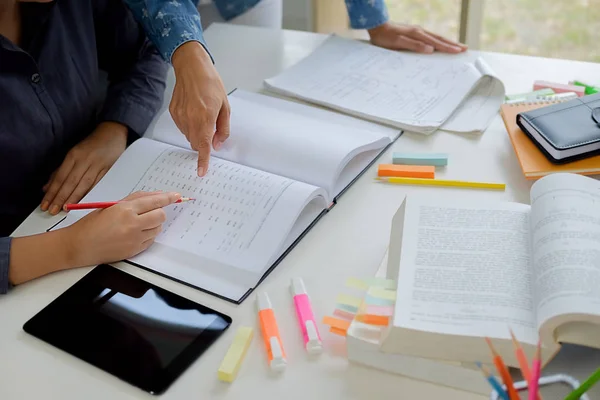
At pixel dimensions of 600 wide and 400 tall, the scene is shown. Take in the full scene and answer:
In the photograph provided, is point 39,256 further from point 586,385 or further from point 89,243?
point 586,385

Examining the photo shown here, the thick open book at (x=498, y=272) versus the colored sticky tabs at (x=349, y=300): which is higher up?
the thick open book at (x=498, y=272)

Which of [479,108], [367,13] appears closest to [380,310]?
[479,108]

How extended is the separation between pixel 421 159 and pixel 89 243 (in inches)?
18.2

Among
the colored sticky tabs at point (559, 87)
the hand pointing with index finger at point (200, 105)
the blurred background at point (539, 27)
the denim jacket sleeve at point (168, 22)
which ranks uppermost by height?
the denim jacket sleeve at point (168, 22)

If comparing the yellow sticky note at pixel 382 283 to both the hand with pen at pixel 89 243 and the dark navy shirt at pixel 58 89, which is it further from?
the dark navy shirt at pixel 58 89

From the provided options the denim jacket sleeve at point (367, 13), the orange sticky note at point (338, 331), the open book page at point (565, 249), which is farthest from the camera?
the denim jacket sleeve at point (367, 13)

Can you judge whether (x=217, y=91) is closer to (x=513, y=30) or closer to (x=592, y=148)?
(x=592, y=148)

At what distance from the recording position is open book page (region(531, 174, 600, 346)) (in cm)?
56

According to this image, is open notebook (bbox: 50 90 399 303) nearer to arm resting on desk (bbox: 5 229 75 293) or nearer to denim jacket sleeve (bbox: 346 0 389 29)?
arm resting on desk (bbox: 5 229 75 293)


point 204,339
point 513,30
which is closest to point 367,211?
point 204,339

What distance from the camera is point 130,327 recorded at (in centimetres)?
69

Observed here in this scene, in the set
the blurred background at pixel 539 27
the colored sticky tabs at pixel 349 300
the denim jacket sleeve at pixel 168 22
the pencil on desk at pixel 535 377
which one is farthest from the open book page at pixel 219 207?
the blurred background at pixel 539 27

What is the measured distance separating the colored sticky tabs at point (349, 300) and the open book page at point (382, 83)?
1.32 feet

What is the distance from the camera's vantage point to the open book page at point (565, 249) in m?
0.56
